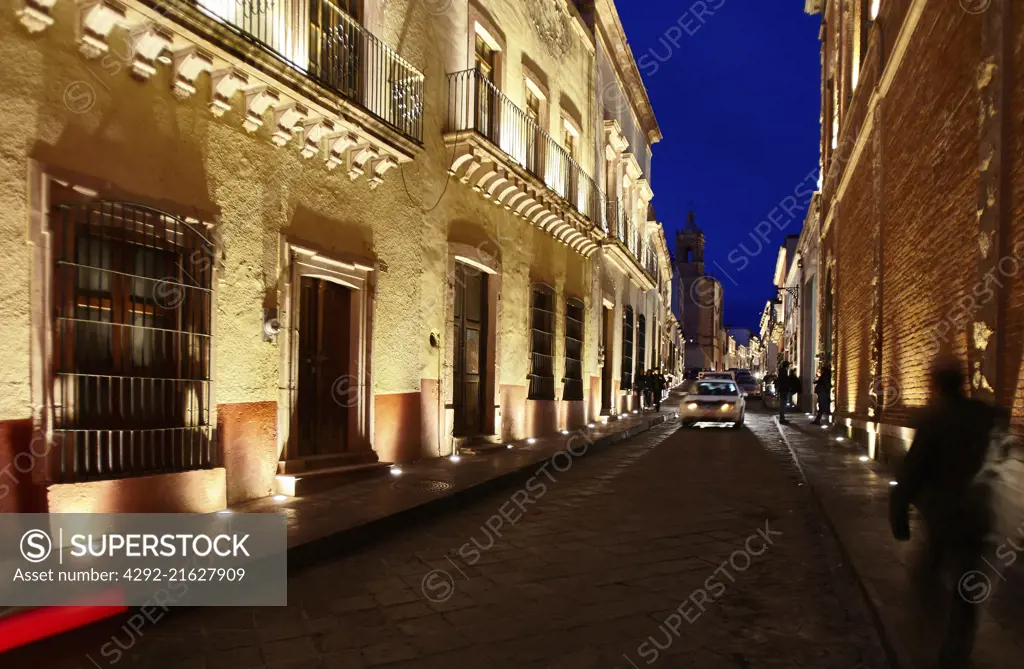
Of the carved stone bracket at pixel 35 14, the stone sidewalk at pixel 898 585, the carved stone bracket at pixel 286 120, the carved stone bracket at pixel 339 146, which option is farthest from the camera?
the carved stone bracket at pixel 339 146

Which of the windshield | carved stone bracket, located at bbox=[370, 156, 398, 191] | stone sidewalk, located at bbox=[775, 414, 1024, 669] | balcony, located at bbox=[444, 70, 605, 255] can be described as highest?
balcony, located at bbox=[444, 70, 605, 255]

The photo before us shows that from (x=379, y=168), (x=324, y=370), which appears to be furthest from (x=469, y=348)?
(x=379, y=168)

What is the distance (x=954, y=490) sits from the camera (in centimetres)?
349

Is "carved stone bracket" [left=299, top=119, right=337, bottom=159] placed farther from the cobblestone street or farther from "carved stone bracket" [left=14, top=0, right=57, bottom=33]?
the cobblestone street

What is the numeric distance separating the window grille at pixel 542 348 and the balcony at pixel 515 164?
161 cm

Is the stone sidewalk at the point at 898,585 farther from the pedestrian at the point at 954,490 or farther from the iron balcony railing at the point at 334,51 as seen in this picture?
the iron balcony railing at the point at 334,51

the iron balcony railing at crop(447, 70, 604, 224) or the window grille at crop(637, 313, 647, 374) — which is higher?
the iron balcony railing at crop(447, 70, 604, 224)

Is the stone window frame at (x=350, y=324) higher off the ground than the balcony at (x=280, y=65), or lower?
lower

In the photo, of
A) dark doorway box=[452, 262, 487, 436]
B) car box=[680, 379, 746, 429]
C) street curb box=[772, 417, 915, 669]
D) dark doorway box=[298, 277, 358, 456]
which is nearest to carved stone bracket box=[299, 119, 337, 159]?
dark doorway box=[298, 277, 358, 456]

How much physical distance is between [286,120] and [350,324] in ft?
9.57

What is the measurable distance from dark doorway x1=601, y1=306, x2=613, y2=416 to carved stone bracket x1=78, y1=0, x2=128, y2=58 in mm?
17728

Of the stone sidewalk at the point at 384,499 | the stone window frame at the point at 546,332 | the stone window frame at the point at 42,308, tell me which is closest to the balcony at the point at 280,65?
the stone window frame at the point at 42,308

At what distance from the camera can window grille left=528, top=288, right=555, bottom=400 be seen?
1597cm

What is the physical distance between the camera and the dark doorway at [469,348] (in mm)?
13180
